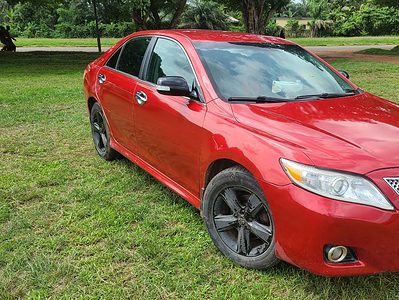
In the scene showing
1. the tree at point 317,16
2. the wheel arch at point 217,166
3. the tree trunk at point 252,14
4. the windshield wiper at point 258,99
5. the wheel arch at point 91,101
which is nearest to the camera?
the wheel arch at point 217,166

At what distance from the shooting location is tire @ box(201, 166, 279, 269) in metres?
2.81

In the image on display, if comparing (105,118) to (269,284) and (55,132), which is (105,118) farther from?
(269,284)

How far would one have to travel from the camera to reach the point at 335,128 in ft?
9.25

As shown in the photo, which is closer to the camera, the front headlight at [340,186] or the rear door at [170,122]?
the front headlight at [340,186]

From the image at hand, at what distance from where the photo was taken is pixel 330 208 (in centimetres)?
236

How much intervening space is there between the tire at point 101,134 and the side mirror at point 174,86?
1795mm

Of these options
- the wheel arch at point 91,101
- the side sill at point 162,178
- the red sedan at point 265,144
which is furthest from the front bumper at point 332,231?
the wheel arch at point 91,101

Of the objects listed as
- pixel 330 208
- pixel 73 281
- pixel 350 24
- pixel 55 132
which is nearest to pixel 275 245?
pixel 330 208

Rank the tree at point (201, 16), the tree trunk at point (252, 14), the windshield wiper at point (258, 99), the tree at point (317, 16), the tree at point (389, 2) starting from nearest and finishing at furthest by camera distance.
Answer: the windshield wiper at point (258, 99) < the tree trunk at point (252, 14) < the tree at point (389, 2) < the tree at point (201, 16) < the tree at point (317, 16)

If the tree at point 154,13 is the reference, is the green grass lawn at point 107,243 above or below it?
below

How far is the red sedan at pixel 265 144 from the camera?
2.40m

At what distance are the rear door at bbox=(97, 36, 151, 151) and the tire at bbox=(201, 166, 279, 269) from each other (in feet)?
4.79

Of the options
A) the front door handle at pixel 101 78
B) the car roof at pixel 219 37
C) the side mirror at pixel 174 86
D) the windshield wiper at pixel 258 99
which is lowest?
the front door handle at pixel 101 78

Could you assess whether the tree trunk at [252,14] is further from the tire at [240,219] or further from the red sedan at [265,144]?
the tire at [240,219]
